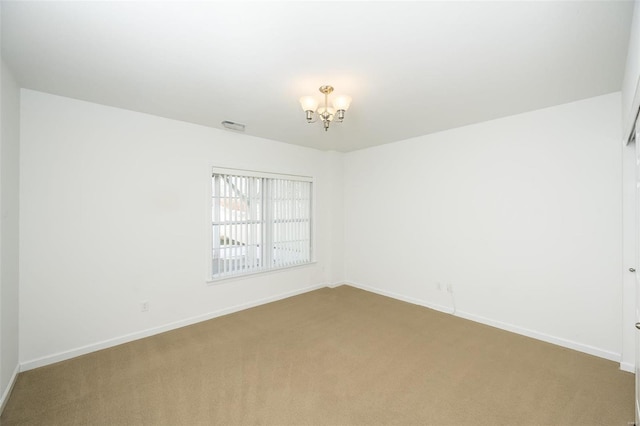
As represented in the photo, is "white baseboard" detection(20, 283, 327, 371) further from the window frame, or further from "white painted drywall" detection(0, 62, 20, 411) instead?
the window frame

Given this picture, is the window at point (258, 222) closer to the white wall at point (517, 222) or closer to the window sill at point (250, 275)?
the window sill at point (250, 275)

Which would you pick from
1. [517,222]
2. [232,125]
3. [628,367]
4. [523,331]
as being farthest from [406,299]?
[232,125]

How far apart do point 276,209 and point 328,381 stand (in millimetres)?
2747

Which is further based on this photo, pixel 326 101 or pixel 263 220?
pixel 263 220

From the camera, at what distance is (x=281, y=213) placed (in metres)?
4.60

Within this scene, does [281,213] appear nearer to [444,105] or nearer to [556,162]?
[444,105]

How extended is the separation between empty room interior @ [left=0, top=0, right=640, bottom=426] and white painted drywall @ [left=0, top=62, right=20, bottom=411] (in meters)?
0.03

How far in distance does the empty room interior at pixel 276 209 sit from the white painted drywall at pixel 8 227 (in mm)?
32

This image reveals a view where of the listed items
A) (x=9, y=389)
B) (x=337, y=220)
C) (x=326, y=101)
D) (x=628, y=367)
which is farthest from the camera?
(x=337, y=220)

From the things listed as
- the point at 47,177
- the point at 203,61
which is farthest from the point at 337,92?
the point at 47,177

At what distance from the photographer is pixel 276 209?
453 cm

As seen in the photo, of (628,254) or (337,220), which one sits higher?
(337,220)

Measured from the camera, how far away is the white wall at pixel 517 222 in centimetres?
274

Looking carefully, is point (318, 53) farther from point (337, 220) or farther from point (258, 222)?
point (337, 220)
